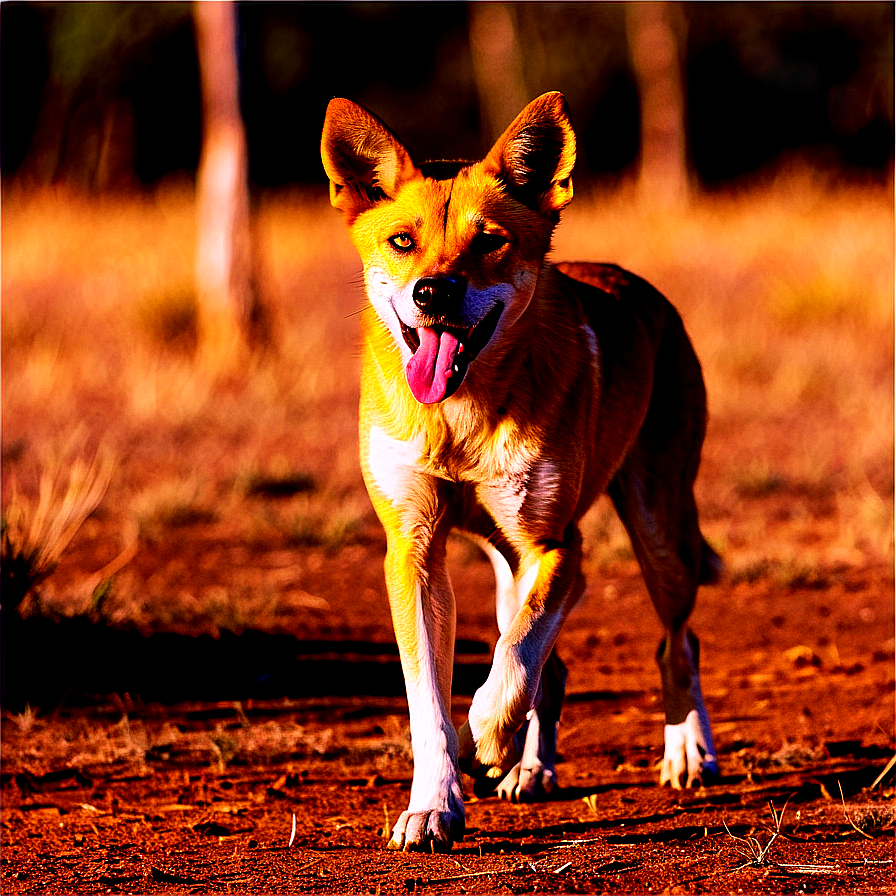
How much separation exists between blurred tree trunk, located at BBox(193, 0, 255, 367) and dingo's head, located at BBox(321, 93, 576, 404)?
26.7 feet

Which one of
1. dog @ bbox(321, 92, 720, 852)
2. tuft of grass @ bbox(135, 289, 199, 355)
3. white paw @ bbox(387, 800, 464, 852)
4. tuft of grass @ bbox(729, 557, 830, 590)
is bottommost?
tuft of grass @ bbox(729, 557, 830, 590)

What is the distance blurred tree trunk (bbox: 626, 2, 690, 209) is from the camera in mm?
23969

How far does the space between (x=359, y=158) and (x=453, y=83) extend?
85.6 feet

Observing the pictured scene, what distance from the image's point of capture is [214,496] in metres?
8.71

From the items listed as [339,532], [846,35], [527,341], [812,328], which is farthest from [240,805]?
[846,35]

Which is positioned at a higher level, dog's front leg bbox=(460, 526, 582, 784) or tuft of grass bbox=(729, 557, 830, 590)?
dog's front leg bbox=(460, 526, 582, 784)

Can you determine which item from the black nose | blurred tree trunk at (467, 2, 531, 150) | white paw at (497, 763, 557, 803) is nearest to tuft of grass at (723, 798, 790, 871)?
white paw at (497, 763, 557, 803)

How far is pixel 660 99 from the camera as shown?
25.1m

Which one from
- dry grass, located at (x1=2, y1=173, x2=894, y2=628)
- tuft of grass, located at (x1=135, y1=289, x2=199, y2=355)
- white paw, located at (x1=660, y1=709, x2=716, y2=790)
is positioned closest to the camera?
white paw, located at (x1=660, y1=709, x2=716, y2=790)

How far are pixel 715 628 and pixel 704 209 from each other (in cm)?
1427

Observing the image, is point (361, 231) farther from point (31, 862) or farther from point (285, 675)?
point (285, 675)

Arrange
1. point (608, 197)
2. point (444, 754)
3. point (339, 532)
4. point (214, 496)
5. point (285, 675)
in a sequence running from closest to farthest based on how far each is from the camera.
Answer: point (444, 754) < point (285, 675) < point (339, 532) < point (214, 496) < point (608, 197)

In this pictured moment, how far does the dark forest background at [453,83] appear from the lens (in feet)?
82.6

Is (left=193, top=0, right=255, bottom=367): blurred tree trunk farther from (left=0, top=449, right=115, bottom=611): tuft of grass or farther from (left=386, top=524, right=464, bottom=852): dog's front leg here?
(left=386, top=524, right=464, bottom=852): dog's front leg
